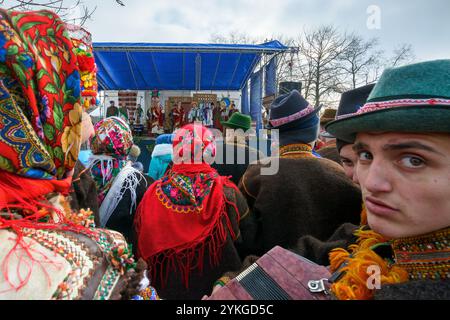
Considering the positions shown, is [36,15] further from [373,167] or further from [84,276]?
[373,167]

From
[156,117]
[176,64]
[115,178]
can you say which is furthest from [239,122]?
[156,117]

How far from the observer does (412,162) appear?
33.0 inches

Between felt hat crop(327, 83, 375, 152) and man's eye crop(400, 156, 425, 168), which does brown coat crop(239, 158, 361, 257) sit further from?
man's eye crop(400, 156, 425, 168)

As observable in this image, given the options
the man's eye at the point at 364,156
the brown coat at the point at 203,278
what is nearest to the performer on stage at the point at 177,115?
the brown coat at the point at 203,278

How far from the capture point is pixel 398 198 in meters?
A: 0.85

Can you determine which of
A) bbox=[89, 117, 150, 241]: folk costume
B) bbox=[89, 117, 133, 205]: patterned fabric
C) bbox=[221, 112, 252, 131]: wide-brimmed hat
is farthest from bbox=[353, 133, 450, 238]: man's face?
bbox=[221, 112, 252, 131]: wide-brimmed hat

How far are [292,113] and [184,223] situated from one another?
127cm

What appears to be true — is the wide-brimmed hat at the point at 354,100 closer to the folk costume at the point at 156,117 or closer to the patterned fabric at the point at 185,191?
the patterned fabric at the point at 185,191

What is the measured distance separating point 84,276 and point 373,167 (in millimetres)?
912

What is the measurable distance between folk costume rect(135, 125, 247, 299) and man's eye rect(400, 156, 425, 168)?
141cm

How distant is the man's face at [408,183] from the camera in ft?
2.62

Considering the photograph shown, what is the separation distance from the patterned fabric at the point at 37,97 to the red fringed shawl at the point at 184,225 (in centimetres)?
114

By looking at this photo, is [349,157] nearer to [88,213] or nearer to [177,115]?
[88,213]

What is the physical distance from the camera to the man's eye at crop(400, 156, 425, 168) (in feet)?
2.71
